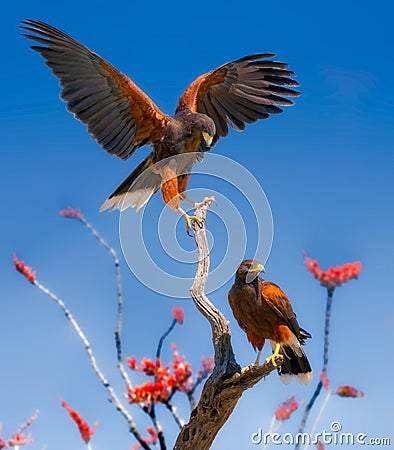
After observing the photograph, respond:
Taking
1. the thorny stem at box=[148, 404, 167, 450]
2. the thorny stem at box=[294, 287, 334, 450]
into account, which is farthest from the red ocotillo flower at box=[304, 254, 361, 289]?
the thorny stem at box=[148, 404, 167, 450]

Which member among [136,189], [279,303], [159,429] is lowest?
[159,429]

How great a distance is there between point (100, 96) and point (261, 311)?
2.30 m

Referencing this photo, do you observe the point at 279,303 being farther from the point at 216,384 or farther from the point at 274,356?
the point at 216,384

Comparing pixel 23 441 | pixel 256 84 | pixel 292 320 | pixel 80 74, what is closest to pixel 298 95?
pixel 256 84

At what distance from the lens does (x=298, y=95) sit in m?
6.29

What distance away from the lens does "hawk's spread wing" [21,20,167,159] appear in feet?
18.2

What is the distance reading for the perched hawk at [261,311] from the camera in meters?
4.60

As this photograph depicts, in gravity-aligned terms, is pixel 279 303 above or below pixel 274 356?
above

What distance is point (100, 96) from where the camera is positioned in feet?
18.6

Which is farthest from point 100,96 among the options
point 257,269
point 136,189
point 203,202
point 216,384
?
point 216,384

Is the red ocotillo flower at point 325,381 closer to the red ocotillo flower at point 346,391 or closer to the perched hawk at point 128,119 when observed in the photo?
the red ocotillo flower at point 346,391

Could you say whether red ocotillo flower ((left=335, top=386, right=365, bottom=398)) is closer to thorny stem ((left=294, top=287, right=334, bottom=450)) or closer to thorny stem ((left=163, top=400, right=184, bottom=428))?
thorny stem ((left=294, top=287, right=334, bottom=450))

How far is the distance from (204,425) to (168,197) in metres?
1.76

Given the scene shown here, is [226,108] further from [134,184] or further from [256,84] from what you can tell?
[134,184]
